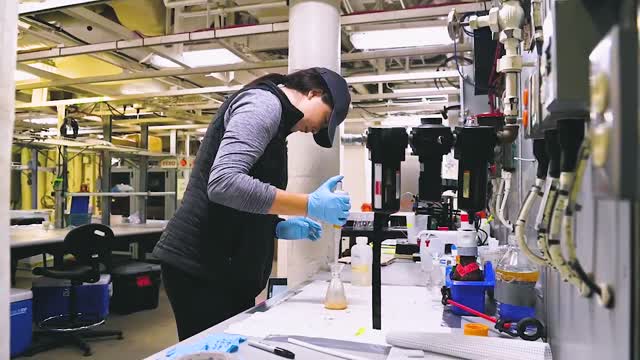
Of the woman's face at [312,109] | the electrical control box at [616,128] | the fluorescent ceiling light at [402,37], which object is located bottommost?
the electrical control box at [616,128]

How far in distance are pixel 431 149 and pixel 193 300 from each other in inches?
30.9

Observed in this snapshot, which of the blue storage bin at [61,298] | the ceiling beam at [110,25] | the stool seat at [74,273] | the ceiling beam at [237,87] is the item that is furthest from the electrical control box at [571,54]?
the blue storage bin at [61,298]

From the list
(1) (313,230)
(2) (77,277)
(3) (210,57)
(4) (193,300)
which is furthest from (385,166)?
(2) (77,277)

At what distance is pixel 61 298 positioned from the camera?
142 inches

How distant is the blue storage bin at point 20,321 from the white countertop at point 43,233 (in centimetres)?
46

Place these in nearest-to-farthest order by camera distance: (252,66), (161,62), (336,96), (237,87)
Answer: (336,96) → (252,66) → (161,62) → (237,87)

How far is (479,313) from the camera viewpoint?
117 centimetres

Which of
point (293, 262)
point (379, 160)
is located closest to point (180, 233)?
point (379, 160)

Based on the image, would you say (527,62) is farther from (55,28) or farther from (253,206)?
(55,28)

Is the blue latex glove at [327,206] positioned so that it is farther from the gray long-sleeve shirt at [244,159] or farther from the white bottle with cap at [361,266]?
the white bottle with cap at [361,266]

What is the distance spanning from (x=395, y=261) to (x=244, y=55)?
201 centimetres

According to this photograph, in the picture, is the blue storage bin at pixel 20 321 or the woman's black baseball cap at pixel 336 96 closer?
the woman's black baseball cap at pixel 336 96

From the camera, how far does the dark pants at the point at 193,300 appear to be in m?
1.30

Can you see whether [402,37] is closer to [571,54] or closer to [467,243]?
[467,243]
